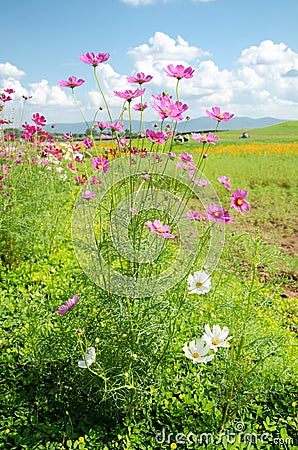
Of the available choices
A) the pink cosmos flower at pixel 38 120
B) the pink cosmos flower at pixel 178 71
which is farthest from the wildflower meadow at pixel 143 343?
the pink cosmos flower at pixel 38 120

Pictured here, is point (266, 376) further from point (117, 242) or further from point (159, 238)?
point (117, 242)

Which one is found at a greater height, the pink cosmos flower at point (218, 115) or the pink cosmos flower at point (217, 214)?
the pink cosmos flower at point (218, 115)

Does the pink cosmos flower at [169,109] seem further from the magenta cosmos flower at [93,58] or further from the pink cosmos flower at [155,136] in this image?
the magenta cosmos flower at [93,58]

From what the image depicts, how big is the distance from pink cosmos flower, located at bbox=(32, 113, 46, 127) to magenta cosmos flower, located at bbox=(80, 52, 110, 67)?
1974mm

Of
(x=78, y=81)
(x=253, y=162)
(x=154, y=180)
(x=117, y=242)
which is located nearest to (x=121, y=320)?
(x=117, y=242)

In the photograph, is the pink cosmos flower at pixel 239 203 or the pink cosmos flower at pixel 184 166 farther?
the pink cosmos flower at pixel 184 166

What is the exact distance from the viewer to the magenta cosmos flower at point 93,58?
63.0 inches

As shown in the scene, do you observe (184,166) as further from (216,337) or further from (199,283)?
(216,337)

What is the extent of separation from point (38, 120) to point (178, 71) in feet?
6.95

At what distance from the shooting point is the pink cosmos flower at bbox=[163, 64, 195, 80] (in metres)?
1.66

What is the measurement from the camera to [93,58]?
162 cm

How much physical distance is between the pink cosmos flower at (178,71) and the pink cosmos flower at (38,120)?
2056 mm

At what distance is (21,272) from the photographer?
11.0 feet

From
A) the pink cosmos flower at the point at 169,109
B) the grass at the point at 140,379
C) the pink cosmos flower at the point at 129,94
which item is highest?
the pink cosmos flower at the point at 129,94
